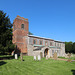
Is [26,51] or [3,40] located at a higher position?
[3,40]

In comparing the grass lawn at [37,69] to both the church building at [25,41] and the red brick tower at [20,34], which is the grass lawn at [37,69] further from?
the red brick tower at [20,34]

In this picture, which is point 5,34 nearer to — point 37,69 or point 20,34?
point 37,69

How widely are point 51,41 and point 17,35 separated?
1596cm

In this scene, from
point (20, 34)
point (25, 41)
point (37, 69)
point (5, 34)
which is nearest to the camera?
point (37, 69)

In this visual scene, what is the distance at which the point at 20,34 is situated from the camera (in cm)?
3036

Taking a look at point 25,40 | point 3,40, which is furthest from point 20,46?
point 3,40

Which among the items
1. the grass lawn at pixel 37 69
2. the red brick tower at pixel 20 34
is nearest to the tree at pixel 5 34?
the grass lawn at pixel 37 69

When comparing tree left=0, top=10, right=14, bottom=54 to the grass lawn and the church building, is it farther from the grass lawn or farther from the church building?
the church building

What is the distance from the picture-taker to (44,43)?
34594mm

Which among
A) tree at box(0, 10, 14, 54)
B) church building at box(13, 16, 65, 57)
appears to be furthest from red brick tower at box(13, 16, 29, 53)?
tree at box(0, 10, 14, 54)

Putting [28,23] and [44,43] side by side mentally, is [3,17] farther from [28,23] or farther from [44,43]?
[44,43]

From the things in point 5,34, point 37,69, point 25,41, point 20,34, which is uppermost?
point 20,34

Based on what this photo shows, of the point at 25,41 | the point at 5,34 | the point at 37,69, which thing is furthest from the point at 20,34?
the point at 37,69

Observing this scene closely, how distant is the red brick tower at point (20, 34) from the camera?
29.2 m
